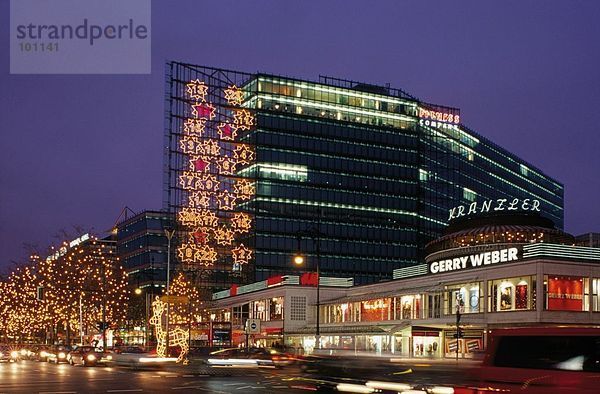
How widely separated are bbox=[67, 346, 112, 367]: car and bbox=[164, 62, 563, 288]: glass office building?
239ft

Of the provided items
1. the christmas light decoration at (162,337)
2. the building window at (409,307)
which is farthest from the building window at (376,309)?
the christmas light decoration at (162,337)

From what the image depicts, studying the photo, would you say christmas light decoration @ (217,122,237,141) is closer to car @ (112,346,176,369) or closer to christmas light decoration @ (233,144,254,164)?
christmas light decoration @ (233,144,254,164)

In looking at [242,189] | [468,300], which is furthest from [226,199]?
[468,300]

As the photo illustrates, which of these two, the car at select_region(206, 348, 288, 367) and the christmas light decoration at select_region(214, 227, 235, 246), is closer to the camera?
the car at select_region(206, 348, 288, 367)

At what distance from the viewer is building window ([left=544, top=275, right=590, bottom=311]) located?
62875 millimetres

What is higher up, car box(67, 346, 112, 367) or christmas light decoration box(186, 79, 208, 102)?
christmas light decoration box(186, 79, 208, 102)

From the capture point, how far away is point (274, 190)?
146500 millimetres

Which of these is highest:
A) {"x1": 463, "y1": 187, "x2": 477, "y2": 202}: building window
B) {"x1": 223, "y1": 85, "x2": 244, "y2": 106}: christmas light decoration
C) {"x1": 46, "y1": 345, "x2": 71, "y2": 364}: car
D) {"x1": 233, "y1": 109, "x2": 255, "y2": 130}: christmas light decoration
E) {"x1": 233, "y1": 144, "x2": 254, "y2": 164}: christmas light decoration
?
{"x1": 223, "y1": 85, "x2": 244, "y2": 106}: christmas light decoration

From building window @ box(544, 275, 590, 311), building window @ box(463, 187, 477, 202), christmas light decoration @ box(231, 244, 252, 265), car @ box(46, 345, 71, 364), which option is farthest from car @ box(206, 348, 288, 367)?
building window @ box(463, 187, 477, 202)

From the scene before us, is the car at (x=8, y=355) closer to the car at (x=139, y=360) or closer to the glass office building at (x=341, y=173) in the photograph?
the car at (x=139, y=360)

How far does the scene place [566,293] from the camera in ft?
209

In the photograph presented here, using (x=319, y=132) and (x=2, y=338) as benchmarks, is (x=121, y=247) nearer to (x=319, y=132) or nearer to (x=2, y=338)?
(x=2, y=338)

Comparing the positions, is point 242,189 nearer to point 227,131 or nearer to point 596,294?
point 227,131

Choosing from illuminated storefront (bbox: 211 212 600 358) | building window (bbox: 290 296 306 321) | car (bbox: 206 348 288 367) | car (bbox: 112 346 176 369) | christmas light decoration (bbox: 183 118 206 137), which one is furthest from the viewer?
christmas light decoration (bbox: 183 118 206 137)
